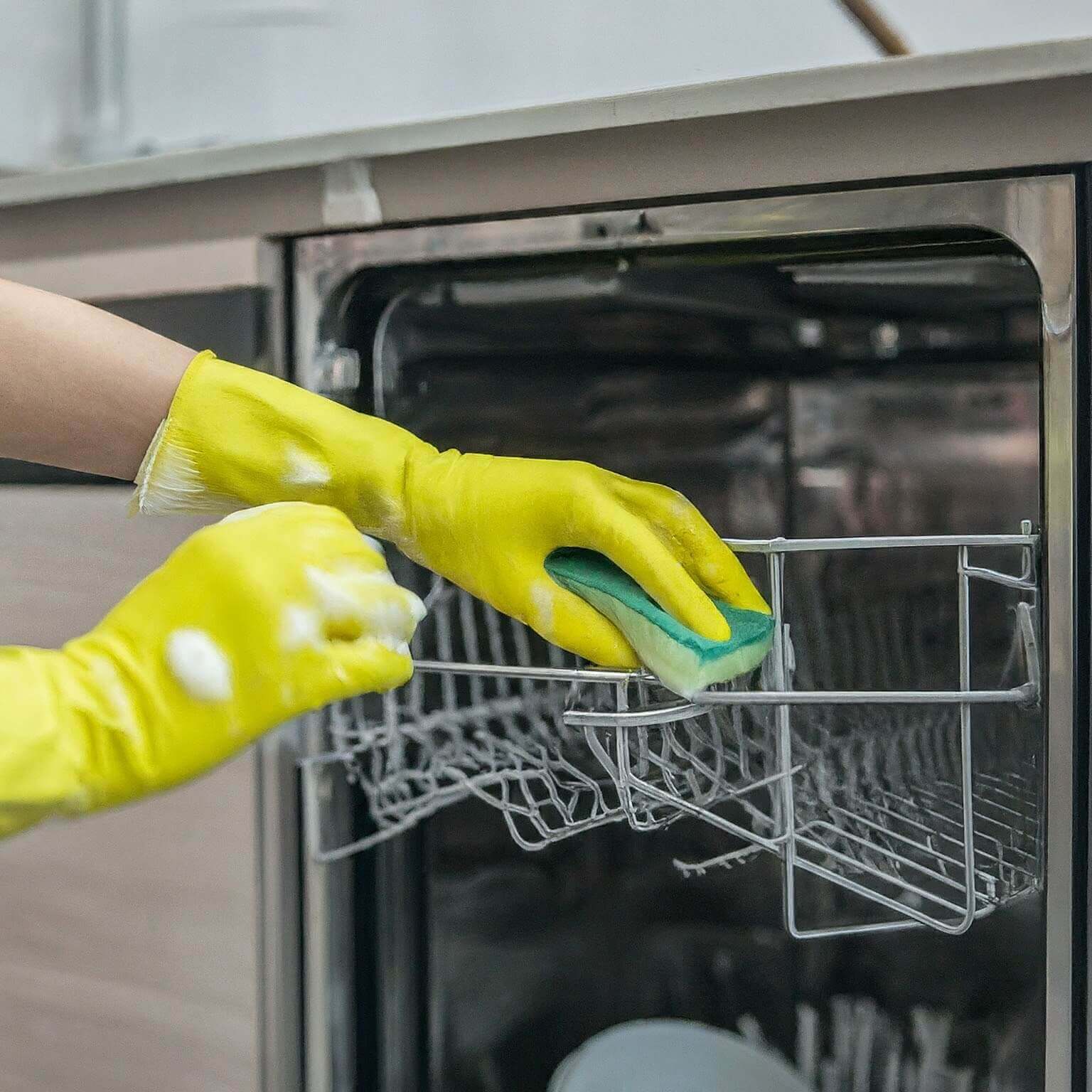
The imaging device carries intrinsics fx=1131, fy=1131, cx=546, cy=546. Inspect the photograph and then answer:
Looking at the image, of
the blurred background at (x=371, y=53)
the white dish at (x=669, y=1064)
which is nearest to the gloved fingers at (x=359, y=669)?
the white dish at (x=669, y=1064)

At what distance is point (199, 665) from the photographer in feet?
1.87

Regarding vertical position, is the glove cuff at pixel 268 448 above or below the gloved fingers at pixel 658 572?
above

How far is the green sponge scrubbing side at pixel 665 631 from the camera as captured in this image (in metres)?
0.66

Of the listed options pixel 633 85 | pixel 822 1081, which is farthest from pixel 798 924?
pixel 633 85

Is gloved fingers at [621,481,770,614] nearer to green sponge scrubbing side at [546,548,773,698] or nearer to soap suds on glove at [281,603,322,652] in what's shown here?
green sponge scrubbing side at [546,548,773,698]

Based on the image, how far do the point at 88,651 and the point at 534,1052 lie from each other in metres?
0.69

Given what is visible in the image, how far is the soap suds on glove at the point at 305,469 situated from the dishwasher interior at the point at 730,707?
12cm

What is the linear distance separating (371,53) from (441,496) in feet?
3.69

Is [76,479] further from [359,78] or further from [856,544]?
[359,78]

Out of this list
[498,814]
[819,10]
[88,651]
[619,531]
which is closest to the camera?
[88,651]

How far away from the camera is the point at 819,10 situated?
1.45 m

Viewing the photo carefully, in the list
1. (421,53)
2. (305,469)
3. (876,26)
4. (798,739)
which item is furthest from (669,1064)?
(421,53)

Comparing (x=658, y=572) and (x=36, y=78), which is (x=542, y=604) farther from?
(x=36, y=78)

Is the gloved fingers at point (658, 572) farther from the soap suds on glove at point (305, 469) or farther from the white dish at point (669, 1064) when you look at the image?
the white dish at point (669, 1064)
